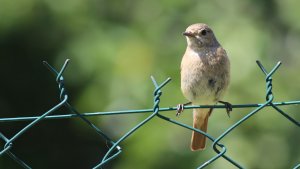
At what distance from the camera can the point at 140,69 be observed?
20.8 feet

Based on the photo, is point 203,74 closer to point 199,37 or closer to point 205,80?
point 205,80

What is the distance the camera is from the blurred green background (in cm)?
611

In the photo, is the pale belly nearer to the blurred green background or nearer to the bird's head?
the bird's head

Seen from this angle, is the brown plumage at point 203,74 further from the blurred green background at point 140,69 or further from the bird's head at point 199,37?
the blurred green background at point 140,69

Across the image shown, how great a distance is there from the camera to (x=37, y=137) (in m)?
8.34

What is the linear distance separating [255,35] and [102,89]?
136 cm

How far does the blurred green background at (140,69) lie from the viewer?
6109mm

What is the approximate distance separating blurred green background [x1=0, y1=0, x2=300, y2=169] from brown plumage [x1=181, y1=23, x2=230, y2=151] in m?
0.63

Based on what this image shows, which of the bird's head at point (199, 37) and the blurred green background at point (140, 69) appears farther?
the blurred green background at point (140, 69)

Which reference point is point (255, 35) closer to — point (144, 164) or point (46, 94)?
point (144, 164)

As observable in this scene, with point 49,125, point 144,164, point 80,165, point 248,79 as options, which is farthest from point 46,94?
point 248,79

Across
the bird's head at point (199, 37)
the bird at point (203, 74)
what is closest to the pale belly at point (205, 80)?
the bird at point (203, 74)

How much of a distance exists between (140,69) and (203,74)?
1.25 m

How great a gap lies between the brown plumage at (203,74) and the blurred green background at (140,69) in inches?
24.7
